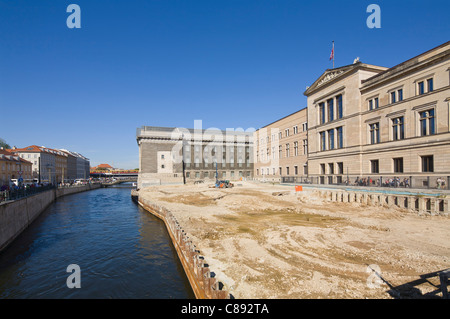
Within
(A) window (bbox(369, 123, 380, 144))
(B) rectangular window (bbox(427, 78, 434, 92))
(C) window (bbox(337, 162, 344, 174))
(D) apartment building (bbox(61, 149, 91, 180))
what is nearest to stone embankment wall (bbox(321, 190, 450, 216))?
(C) window (bbox(337, 162, 344, 174))

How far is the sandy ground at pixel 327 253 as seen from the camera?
8.37 m

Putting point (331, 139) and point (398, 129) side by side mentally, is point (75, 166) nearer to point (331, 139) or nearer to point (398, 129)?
point (331, 139)

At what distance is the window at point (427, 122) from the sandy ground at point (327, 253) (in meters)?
13.7

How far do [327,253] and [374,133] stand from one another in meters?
31.4

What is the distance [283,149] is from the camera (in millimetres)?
60812

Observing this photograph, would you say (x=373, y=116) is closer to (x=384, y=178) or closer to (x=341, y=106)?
(x=341, y=106)

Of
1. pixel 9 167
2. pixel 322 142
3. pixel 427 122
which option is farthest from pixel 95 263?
pixel 9 167

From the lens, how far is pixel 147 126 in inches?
3022

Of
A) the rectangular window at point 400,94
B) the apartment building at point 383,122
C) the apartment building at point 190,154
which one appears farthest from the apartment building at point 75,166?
the rectangular window at point 400,94

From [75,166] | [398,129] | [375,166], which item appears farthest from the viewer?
[75,166]

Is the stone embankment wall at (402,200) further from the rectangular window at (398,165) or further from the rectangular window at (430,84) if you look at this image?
the rectangular window at (430,84)

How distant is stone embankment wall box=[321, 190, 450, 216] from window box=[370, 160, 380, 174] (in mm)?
9596

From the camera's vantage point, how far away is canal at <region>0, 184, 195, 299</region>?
11.0 m

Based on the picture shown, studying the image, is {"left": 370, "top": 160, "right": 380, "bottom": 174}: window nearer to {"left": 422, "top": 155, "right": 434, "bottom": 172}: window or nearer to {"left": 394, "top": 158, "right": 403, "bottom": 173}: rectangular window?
{"left": 394, "top": 158, "right": 403, "bottom": 173}: rectangular window
